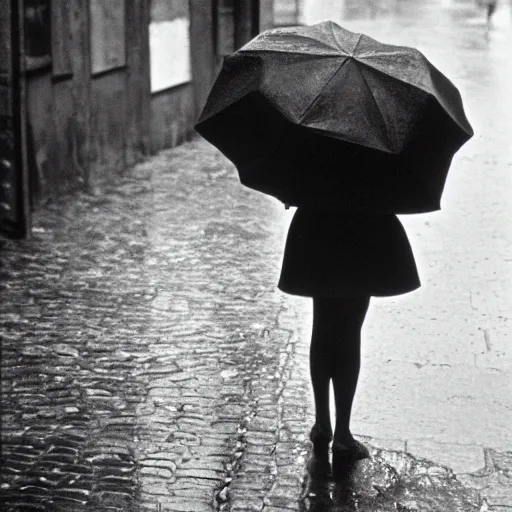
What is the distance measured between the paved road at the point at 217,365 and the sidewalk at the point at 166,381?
0.01m

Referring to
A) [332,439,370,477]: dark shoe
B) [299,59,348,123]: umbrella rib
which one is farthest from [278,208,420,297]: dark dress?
[332,439,370,477]: dark shoe

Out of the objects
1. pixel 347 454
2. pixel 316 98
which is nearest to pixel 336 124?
pixel 316 98

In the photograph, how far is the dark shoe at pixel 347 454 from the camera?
5.35 m

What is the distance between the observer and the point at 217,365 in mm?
6629

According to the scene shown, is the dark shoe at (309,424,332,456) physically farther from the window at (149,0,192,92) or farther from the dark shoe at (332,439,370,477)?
the window at (149,0,192,92)

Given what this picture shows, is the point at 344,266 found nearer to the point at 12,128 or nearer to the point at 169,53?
the point at 12,128

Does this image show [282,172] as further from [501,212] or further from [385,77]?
[501,212]

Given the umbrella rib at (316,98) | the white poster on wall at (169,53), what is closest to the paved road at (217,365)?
the umbrella rib at (316,98)

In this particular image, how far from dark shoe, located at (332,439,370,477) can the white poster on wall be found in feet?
27.4

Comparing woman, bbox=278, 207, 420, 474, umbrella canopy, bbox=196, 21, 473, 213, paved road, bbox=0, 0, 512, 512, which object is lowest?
paved road, bbox=0, 0, 512, 512

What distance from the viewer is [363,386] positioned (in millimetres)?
6445

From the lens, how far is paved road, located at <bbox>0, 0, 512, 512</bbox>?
16.9 feet

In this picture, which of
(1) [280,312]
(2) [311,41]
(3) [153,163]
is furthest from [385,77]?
(3) [153,163]

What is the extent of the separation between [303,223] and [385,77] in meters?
0.73
